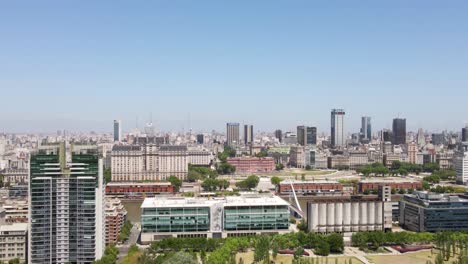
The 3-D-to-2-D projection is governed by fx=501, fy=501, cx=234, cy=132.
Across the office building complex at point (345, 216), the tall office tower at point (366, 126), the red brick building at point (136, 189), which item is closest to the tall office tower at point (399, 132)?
the tall office tower at point (366, 126)

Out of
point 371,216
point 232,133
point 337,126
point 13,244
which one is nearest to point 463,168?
point 371,216

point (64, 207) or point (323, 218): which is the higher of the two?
point (64, 207)

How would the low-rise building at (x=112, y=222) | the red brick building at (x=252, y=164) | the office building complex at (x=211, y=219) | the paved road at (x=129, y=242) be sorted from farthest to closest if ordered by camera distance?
the red brick building at (x=252, y=164)
the office building complex at (x=211, y=219)
the low-rise building at (x=112, y=222)
the paved road at (x=129, y=242)

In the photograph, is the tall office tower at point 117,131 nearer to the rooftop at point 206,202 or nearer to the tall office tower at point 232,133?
the tall office tower at point 232,133

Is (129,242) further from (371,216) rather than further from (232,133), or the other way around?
(232,133)

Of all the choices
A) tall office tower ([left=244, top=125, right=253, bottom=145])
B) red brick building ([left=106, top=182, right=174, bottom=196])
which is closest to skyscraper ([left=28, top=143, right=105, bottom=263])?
red brick building ([left=106, top=182, right=174, bottom=196])

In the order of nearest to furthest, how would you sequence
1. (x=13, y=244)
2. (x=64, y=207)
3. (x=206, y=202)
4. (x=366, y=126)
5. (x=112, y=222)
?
(x=64, y=207) → (x=13, y=244) → (x=112, y=222) → (x=206, y=202) → (x=366, y=126)

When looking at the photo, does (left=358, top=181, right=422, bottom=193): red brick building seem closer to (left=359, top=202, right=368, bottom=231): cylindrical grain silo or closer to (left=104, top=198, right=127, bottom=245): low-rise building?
(left=359, top=202, right=368, bottom=231): cylindrical grain silo
